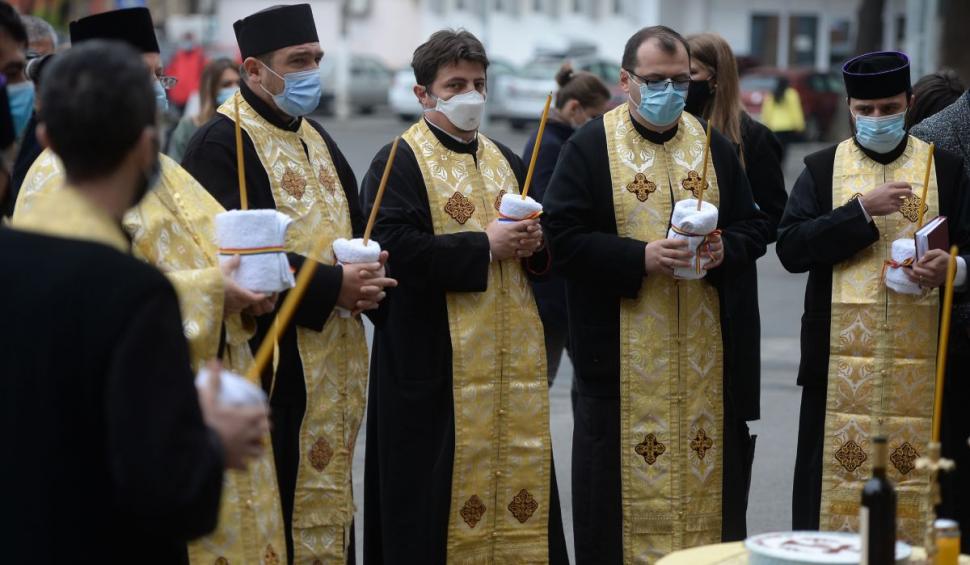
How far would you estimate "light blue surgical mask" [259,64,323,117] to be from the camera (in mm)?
5070

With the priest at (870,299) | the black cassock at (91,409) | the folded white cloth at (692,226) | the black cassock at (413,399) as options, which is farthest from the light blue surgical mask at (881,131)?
the black cassock at (91,409)

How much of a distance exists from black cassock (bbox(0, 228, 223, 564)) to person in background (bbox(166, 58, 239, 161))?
6.63m

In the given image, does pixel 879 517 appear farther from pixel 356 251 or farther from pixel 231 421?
pixel 356 251

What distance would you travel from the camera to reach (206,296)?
13.3 feet

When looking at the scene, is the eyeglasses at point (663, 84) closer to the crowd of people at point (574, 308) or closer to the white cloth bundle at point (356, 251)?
the crowd of people at point (574, 308)

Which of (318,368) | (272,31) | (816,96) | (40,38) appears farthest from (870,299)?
(816,96)

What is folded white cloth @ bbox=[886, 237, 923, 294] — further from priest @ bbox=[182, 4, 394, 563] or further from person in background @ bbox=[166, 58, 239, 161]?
person in background @ bbox=[166, 58, 239, 161]

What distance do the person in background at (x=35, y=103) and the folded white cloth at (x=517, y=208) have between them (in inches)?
62.5

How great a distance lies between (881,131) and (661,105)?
838 mm

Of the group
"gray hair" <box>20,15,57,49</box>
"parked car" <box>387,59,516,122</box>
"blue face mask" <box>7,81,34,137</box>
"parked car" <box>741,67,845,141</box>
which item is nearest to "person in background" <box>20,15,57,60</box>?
"gray hair" <box>20,15,57,49</box>

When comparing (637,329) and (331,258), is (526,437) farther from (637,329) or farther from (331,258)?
(331,258)

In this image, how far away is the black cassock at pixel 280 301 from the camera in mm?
4871

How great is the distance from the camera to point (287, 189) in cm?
500

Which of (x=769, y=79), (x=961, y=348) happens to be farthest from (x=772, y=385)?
(x=769, y=79)
